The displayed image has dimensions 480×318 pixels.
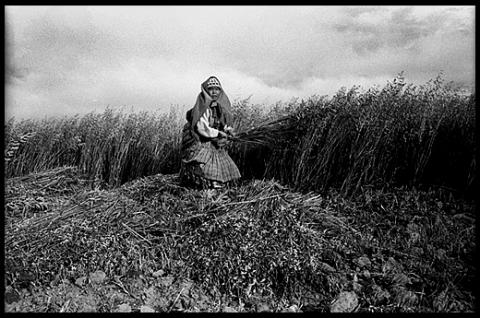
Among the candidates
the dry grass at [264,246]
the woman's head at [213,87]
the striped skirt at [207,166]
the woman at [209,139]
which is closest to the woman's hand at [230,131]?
the woman at [209,139]

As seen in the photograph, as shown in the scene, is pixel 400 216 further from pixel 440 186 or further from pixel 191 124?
pixel 191 124

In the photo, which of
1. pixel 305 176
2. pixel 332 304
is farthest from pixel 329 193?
pixel 332 304

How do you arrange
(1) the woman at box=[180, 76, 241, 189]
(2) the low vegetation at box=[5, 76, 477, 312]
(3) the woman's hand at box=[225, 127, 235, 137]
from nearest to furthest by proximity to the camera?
(2) the low vegetation at box=[5, 76, 477, 312] < (1) the woman at box=[180, 76, 241, 189] < (3) the woman's hand at box=[225, 127, 235, 137]

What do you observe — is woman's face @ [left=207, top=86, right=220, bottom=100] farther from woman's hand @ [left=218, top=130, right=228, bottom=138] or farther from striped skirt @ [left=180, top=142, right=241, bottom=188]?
striped skirt @ [left=180, top=142, right=241, bottom=188]

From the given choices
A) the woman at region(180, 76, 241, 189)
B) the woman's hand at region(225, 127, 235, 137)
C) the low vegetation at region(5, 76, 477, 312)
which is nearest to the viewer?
the low vegetation at region(5, 76, 477, 312)

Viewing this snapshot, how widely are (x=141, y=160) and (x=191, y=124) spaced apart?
86.8 inches

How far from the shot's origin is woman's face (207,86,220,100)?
14.7ft

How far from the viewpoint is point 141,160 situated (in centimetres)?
649

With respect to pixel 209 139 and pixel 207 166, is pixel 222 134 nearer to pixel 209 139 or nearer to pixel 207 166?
pixel 209 139

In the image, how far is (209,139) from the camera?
14.9 ft

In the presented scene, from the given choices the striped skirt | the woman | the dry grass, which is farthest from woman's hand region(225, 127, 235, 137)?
the dry grass

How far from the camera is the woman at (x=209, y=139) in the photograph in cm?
446

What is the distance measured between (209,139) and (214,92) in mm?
460

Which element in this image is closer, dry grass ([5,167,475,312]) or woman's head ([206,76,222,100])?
dry grass ([5,167,475,312])
